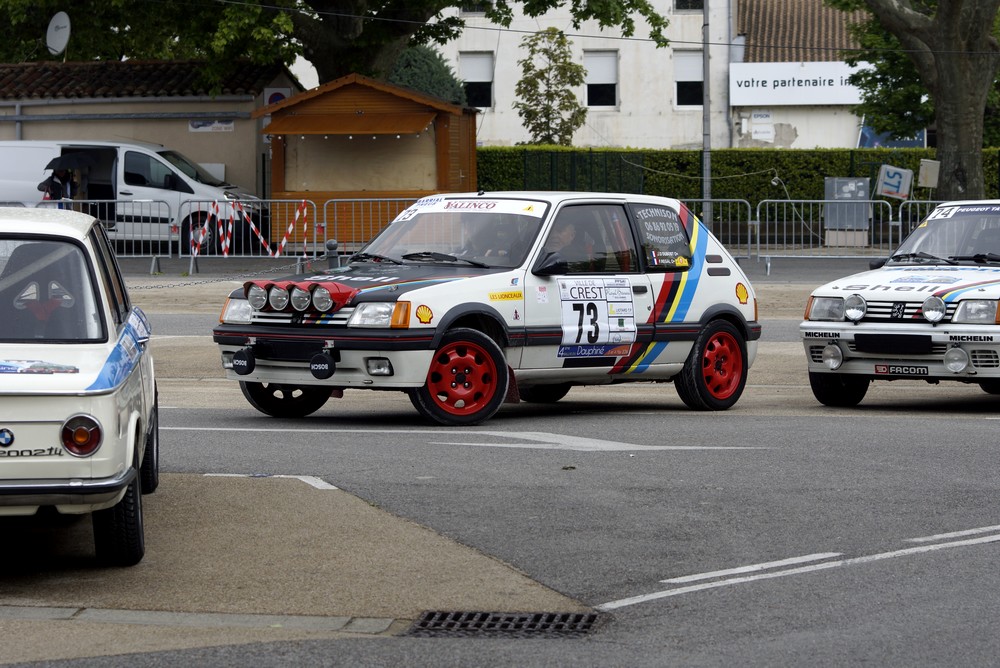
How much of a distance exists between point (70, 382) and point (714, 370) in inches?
298

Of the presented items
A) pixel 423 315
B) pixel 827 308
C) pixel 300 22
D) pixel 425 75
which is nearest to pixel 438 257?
pixel 423 315

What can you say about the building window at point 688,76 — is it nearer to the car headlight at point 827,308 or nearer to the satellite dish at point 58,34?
the satellite dish at point 58,34


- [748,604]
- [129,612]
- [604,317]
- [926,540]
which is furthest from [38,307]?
[604,317]

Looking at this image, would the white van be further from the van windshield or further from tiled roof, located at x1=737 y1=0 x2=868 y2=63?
tiled roof, located at x1=737 y1=0 x2=868 y2=63

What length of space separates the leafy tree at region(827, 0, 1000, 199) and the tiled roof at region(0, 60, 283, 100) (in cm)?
1241

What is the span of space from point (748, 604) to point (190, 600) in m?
2.14

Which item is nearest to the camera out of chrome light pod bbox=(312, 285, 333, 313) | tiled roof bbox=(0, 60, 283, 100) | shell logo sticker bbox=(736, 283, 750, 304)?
chrome light pod bbox=(312, 285, 333, 313)

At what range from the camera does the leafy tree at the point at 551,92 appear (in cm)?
5100

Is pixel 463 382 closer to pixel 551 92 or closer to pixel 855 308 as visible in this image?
pixel 855 308

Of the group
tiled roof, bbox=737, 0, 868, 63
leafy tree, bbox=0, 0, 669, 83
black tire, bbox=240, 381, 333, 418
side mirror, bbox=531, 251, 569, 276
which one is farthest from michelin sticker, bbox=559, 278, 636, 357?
tiled roof, bbox=737, 0, 868, 63

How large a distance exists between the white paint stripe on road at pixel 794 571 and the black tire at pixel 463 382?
4.36 metres

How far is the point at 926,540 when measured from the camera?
7629mm

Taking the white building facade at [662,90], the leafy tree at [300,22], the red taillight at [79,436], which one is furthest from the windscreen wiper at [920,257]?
the white building facade at [662,90]

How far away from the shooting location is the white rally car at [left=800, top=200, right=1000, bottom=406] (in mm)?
12461
